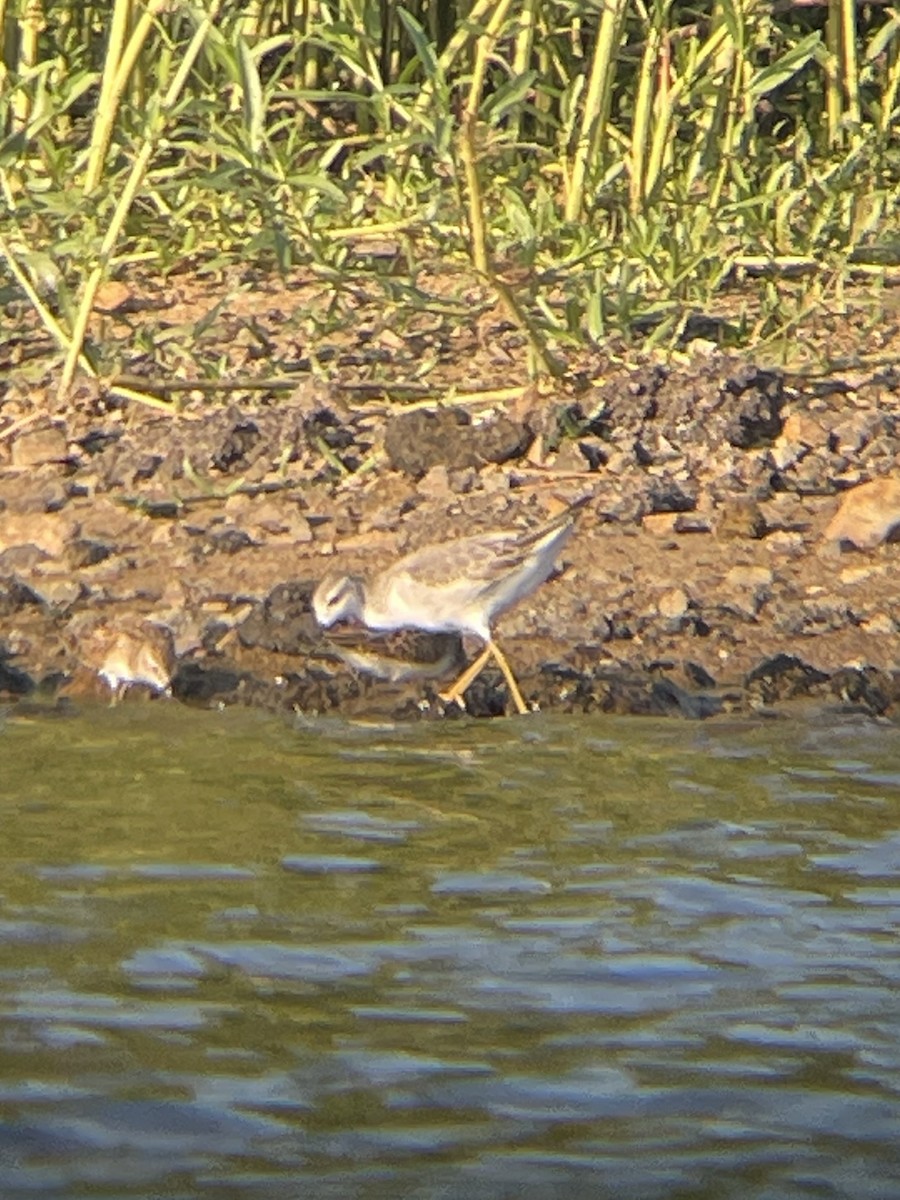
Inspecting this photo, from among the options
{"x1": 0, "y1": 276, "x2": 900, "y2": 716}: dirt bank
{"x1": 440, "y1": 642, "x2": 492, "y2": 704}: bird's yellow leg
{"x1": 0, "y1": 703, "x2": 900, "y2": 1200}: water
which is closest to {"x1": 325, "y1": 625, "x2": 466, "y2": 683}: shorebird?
{"x1": 0, "y1": 276, "x2": 900, "y2": 716}: dirt bank

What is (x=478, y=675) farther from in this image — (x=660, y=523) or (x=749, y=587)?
(x=660, y=523)

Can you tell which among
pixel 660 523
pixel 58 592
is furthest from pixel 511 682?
pixel 58 592

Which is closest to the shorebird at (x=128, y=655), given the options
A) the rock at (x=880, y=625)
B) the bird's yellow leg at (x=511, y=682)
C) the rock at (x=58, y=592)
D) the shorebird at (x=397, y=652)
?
the rock at (x=58, y=592)

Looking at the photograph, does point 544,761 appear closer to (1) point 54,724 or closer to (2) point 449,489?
(1) point 54,724

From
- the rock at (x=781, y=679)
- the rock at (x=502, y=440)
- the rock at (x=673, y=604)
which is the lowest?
the rock at (x=781, y=679)

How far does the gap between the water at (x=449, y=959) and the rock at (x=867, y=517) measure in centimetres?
106

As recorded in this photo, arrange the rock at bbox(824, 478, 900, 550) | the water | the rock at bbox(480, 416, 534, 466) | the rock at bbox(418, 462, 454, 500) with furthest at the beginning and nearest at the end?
the rock at bbox(480, 416, 534, 466)
the rock at bbox(418, 462, 454, 500)
the rock at bbox(824, 478, 900, 550)
the water

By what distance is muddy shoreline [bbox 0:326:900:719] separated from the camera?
6996 millimetres

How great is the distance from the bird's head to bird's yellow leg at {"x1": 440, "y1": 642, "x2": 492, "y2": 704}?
0.30 meters

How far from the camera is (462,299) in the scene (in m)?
8.93

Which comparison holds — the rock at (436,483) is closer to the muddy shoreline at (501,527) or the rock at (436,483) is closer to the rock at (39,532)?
the muddy shoreline at (501,527)

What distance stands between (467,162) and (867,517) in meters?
1.50

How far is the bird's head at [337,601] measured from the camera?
274 inches

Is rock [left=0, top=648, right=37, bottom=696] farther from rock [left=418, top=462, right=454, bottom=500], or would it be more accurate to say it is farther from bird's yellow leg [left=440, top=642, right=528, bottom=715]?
rock [left=418, top=462, right=454, bottom=500]
